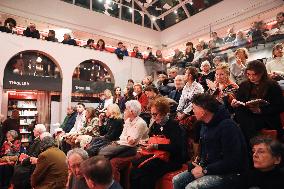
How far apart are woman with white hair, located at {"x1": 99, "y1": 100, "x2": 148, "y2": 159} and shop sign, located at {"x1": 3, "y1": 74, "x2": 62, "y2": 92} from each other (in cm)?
550

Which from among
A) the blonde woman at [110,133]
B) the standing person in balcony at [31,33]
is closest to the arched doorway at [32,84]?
the standing person in balcony at [31,33]

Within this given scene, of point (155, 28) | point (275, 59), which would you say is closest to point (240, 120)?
point (275, 59)

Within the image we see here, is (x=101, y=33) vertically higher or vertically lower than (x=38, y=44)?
higher

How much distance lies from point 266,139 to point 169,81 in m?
4.31

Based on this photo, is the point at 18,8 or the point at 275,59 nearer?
the point at 275,59

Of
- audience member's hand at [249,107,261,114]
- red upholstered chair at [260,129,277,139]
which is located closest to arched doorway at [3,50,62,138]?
audience member's hand at [249,107,261,114]

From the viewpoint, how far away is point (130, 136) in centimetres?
363

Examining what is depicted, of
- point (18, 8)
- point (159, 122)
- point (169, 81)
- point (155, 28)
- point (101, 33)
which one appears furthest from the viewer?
point (155, 28)

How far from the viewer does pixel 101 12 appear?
42.1ft

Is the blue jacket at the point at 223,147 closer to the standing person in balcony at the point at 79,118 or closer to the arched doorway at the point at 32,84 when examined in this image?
the standing person in balcony at the point at 79,118

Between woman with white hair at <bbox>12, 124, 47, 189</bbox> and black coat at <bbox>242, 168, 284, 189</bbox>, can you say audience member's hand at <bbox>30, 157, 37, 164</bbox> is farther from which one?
black coat at <bbox>242, 168, 284, 189</bbox>

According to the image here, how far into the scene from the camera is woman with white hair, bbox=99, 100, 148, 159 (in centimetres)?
331

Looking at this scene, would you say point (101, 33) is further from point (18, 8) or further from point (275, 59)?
point (275, 59)

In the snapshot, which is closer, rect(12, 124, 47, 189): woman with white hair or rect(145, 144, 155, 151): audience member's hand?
rect(145, 144, 155, 151): audience member's hand
